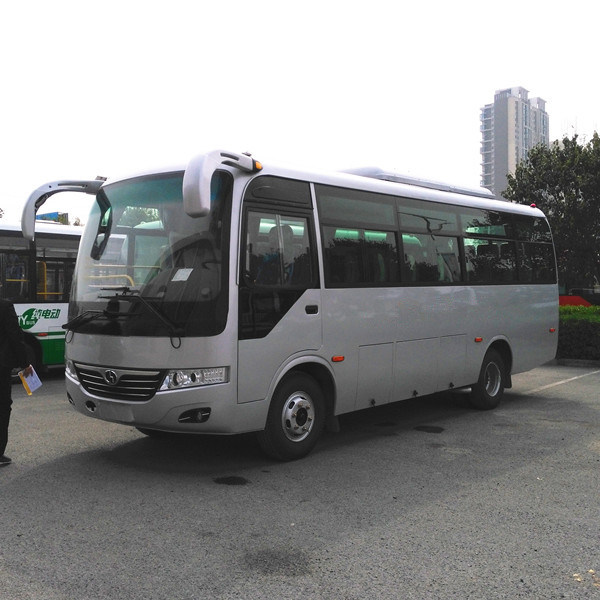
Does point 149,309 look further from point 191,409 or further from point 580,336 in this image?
point 580,336

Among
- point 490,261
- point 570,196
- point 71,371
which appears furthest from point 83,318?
point 570,196

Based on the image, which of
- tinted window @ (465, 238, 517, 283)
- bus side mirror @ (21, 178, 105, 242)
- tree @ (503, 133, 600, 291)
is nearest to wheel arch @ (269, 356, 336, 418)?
bus side mirror @ (21, 178, 105, 242)

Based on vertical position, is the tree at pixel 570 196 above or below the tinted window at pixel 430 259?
above

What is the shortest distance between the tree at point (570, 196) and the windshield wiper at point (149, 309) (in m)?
27.5

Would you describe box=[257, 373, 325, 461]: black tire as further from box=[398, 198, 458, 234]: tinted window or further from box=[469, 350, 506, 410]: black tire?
box=[469, 350, 506, 410]: black tire

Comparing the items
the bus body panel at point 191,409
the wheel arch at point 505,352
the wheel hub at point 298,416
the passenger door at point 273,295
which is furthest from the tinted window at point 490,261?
the bus body panel at point 191,409

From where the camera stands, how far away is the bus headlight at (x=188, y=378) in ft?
19.3

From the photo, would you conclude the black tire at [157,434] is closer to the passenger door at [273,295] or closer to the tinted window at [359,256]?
the passenger door at [273,295]

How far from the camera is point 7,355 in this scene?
6.29 m

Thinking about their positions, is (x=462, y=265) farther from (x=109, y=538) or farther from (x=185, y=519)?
(x=109, y=538)

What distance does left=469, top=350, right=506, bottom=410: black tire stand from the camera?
31.4 ft

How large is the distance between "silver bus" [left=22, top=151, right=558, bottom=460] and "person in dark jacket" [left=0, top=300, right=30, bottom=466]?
0.51 metres

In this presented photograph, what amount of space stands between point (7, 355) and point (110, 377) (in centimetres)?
102

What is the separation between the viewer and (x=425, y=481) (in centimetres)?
600
